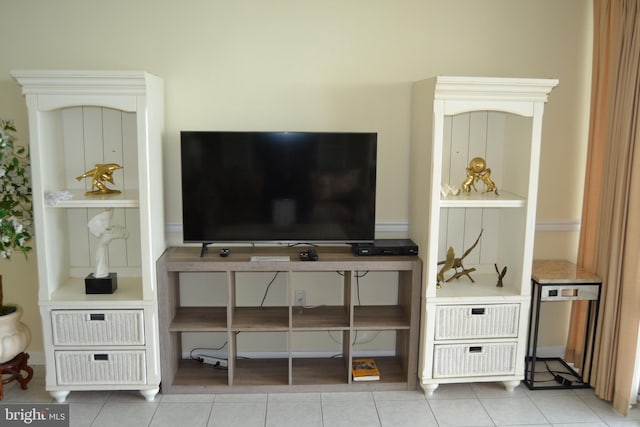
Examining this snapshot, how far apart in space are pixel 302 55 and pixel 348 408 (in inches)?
80.7

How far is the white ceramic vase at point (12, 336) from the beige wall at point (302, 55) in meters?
0.33

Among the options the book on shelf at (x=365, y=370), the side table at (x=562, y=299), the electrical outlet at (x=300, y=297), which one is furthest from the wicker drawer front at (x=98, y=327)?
the side table at (x=562, y=299)

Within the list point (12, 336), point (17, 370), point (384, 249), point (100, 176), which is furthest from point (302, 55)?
point (17, 370)

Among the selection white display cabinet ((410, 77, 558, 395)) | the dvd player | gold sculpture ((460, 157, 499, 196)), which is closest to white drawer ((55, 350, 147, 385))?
the dvd player

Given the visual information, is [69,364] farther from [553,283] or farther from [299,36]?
[553,283]

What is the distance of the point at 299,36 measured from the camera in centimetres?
328

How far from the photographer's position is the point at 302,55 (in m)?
3.29

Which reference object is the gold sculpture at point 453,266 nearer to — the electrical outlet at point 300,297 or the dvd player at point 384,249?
the dvd player at point 384,249

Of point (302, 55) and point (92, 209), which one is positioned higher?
point (302, 55)

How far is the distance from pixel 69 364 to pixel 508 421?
2403 mm

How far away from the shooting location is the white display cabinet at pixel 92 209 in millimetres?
2852

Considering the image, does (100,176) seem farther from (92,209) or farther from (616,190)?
(616,190)

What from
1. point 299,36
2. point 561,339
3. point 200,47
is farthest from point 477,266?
point 200,47

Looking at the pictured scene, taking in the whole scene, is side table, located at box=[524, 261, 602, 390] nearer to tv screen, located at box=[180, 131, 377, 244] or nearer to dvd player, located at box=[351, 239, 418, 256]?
dvd player, located at box=[351, 239, 418, 256]
